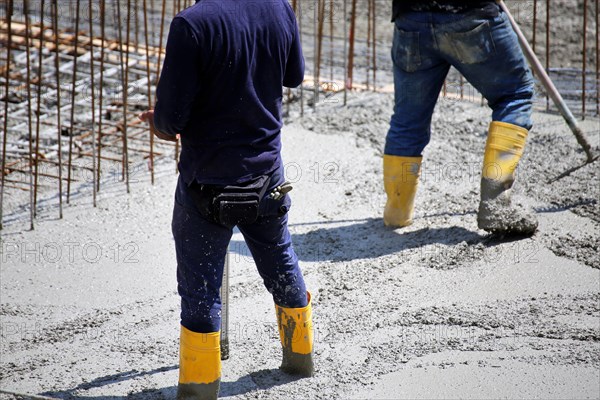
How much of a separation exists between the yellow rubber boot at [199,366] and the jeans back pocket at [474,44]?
84.7 inches

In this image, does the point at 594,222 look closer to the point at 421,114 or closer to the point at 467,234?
the point at 467,234

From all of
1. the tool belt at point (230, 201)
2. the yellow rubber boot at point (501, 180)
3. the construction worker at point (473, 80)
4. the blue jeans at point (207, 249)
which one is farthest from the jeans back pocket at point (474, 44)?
the tool belt at point (230, 201)

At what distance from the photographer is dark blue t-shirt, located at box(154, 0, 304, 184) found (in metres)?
2.85

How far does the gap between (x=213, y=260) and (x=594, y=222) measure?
104 inches

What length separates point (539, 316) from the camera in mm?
4000

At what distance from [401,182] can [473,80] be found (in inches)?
27.2

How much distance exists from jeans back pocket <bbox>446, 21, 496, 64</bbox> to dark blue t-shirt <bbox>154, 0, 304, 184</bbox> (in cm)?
155

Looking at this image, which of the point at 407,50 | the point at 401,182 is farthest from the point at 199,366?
the point at 407,50

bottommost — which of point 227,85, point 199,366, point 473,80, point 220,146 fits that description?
point 199,366

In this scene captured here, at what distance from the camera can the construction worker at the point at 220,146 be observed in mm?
2881

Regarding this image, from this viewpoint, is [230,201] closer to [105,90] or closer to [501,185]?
[501,185]

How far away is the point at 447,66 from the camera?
4785 mm

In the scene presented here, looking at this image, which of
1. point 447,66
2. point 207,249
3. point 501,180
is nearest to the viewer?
point 207,249

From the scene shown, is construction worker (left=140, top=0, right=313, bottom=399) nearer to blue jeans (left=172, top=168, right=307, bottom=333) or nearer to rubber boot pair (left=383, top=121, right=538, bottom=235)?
blue jeans (left=172, top=168, right=307, bottom=333)
